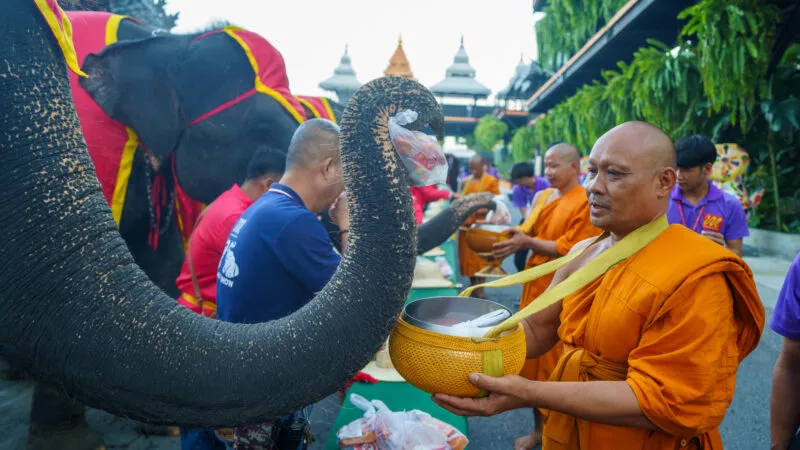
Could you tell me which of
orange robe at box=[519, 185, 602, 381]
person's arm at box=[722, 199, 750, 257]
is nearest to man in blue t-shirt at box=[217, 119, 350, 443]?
orange robe at box=[519, 185, 602, 381]

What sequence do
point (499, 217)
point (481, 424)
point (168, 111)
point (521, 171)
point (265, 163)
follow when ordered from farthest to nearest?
point (521, 171) → point (499, 217) → point (481, 424) → point (168, 111) → point (265, 163)

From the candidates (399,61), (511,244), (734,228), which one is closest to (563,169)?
(511,244)

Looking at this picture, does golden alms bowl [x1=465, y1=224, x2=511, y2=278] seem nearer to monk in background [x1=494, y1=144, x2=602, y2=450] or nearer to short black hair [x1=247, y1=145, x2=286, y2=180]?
monk in background [x1=494, y1=144, x2=602, y2=450]

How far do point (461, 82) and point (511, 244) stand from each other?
4194 cm

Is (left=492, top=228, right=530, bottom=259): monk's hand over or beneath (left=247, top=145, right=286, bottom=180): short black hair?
beneath

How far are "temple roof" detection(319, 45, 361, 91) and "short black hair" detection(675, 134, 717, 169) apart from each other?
1531 inches

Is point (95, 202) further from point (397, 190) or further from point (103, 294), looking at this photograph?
point (397, 190)

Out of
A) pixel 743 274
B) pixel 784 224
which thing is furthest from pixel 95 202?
pixel 784 224

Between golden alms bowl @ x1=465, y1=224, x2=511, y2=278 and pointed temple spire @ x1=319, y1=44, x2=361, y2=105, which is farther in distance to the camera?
pointed temple spire @ x1=319, y1=44, x2=361, y2=105

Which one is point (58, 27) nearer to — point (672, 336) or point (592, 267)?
point (592, 267)

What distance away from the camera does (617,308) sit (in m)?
1.50

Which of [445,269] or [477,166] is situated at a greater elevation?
[477,166]

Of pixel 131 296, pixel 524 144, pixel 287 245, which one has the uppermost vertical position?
pixel 131 296

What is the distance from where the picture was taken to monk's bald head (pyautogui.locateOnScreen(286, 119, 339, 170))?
1.96 m
